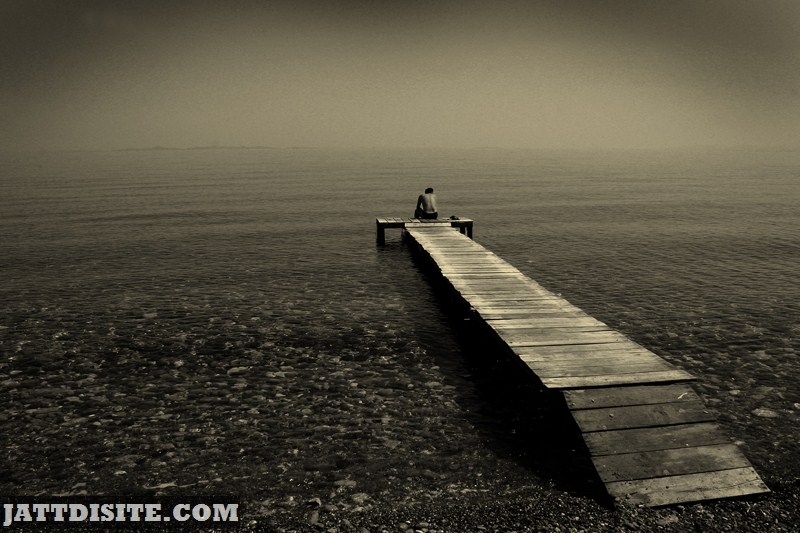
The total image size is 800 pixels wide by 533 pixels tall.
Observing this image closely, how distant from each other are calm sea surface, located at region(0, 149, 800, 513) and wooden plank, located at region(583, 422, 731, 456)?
25.2 inches

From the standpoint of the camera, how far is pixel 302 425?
1013cm

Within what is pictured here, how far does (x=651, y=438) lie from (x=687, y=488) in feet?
2.52

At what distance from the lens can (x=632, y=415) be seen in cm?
843

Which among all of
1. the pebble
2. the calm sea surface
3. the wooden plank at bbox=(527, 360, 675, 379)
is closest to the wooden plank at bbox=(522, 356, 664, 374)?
the wooden plank at bbox=(527, 360, 675, 379)

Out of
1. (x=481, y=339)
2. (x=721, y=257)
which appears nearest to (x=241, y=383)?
(x=481, y=339)

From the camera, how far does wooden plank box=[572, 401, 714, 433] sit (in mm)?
8273

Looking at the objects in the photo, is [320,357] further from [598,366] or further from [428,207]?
[428,207]

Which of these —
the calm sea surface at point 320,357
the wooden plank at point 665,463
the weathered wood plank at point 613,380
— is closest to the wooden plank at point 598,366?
the weathered wood plank at point 613,380

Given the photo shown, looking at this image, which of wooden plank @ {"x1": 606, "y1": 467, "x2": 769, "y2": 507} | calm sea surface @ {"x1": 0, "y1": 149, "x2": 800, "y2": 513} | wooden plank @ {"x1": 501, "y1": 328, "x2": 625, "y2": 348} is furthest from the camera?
wooden plank @ {"x1": 501, "y1": 328, "x2": 625, "y2": 348}

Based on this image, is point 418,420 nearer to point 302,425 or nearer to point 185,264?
point 302,425

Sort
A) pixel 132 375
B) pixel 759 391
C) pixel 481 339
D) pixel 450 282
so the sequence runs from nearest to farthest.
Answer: pixel 759 391, pixel 132 375, pixel 481 339, pixel 450 282

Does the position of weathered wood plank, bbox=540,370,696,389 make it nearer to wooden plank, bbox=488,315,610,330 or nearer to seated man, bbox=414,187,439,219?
wooden plank, bbox=488,315,610,330

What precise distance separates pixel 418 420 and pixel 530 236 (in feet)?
72.6

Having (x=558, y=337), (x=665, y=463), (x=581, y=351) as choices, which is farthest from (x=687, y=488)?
(x=558, y=337)
